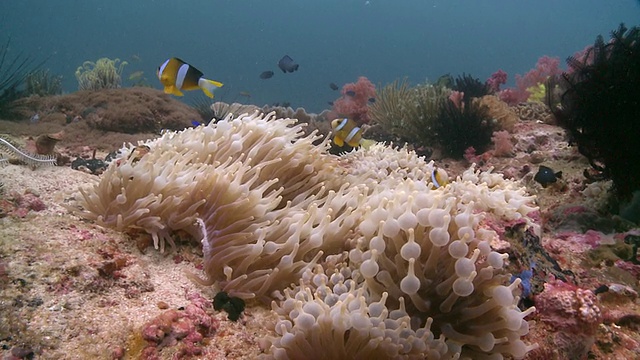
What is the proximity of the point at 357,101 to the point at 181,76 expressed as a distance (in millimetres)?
6321

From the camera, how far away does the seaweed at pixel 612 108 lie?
371 centimetres

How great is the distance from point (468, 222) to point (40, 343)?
6.09 ft

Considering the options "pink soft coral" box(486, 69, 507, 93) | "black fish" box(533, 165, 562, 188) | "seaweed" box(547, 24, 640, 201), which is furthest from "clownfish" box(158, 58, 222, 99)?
"pink soft coral" box(486, 69, 507, 93)

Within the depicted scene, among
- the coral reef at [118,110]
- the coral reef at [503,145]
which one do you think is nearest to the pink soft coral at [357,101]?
the coral reef at [118,110]

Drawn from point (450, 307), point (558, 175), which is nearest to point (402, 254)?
point (450, 307)

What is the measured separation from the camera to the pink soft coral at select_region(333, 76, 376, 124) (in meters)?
9.87

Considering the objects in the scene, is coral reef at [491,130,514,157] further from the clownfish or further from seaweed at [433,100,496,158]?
the clownfish

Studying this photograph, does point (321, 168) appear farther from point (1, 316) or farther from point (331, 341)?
point (1, 316)

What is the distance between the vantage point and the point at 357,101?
10.1 meters

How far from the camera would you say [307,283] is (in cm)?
197

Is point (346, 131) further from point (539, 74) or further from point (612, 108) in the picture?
point (539, 74)

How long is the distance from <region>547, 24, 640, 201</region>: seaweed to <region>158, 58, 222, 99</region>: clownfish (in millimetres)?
3904

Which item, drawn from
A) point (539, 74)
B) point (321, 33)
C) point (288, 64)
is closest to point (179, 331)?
point (288, 64)

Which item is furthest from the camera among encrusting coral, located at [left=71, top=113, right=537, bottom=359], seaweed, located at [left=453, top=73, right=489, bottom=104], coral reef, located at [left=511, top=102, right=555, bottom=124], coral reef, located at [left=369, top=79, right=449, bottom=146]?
seaweed, located at [left=453, top=73, right=489, bottom=104]
